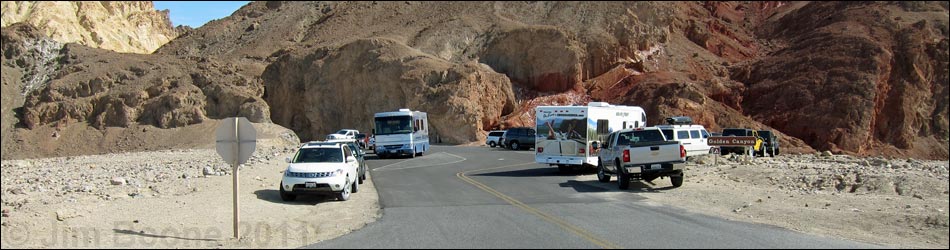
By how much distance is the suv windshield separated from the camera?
17.8m

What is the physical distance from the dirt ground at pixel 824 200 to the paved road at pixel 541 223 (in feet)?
3.45

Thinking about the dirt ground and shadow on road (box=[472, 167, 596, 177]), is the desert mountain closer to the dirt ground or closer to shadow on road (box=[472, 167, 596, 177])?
shadow on road (box=[472, 167, 596, 177])

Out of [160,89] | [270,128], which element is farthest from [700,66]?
[160,89]

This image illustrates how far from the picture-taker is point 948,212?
1299cm

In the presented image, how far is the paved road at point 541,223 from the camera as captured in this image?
10.4m

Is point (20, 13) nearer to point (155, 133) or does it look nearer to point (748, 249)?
point (155, 133)

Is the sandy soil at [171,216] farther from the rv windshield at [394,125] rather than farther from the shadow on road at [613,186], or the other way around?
the rv windshield at [394,125]

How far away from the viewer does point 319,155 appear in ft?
59.2

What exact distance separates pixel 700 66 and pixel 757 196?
6349 centimetres

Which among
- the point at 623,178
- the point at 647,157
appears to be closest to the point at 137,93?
the point at 623,178

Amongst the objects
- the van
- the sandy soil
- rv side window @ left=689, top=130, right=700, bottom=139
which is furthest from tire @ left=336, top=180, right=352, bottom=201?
rv side window @ left=689, top=130, right=700, bottom=139

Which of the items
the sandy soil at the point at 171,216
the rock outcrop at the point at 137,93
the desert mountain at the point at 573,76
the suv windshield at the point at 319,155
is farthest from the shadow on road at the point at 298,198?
the rock outcrop at the point at 137,93

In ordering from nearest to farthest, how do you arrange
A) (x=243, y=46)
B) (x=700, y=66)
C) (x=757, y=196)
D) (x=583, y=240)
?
(x=583, y=240), (x=757, y=196), (x=700, y=66), (x=243, y=46)

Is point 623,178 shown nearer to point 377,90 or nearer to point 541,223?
point 541,223
